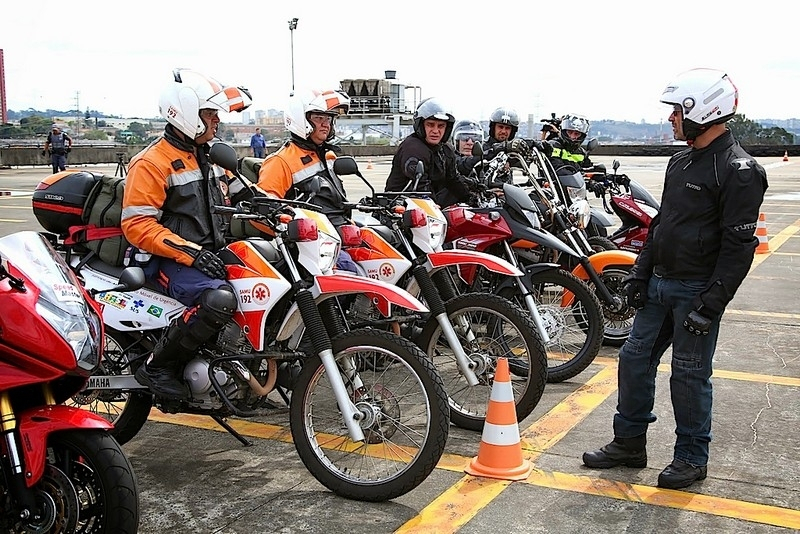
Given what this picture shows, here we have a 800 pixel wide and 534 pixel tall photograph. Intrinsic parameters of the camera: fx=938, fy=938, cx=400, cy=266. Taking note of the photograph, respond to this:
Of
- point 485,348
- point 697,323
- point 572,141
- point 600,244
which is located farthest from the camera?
point 572,141

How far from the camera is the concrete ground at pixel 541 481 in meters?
4.27

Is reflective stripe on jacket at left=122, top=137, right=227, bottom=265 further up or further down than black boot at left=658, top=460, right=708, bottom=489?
further up

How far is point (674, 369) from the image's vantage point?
4.80 m

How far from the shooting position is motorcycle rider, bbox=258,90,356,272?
6.19m

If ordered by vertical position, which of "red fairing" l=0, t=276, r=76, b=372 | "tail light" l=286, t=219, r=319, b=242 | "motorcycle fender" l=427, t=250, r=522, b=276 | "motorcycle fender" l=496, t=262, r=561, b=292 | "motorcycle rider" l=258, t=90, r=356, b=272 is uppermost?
"motorcycle rider" l=258, t=90, r=356, b=272

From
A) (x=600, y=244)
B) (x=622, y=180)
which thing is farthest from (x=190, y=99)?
(x=622, y=180)

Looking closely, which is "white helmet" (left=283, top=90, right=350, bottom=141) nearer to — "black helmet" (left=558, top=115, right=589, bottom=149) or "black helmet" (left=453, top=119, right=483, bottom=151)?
"black helmet" (left=453, top=119, right=483, bottom=151)

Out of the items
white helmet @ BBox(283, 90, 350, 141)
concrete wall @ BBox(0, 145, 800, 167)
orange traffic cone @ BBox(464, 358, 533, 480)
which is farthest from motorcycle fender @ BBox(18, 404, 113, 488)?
concrete wall @ BBox(0, 145, 800, 167)

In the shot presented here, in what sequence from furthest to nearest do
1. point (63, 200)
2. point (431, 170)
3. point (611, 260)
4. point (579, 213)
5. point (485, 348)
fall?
point (431, 170) < point (579, 213) < point (611, 260) < point (485, 348) < point (63, 200)

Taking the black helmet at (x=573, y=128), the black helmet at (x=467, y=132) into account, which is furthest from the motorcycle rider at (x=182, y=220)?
the black helmet at (x=573, y=128)

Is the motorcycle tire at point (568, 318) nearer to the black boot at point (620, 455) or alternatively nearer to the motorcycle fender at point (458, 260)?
the motorcycle fender at point (458, 260)

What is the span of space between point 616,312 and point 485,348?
2.18m

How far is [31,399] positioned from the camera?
11.7 ft

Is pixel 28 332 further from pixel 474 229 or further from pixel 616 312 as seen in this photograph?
pixel 616 312
